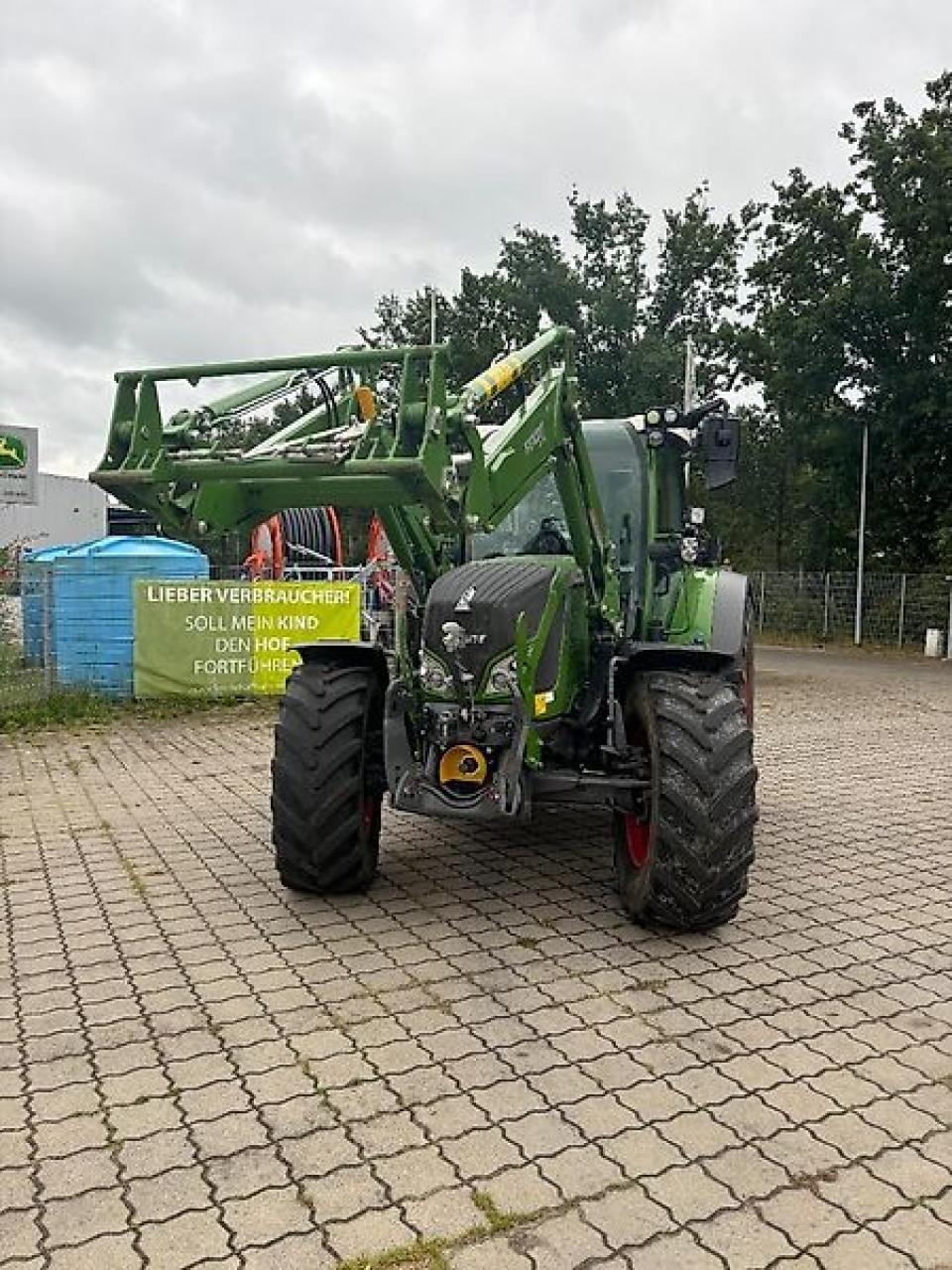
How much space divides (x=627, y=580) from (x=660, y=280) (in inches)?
1133

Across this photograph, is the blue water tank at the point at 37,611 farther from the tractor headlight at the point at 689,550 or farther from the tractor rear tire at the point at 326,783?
the tractor headlight at the point at 689,550

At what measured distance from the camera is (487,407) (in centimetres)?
456

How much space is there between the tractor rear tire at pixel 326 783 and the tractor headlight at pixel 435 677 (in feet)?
1.35

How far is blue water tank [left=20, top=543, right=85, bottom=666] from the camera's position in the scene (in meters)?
11.5

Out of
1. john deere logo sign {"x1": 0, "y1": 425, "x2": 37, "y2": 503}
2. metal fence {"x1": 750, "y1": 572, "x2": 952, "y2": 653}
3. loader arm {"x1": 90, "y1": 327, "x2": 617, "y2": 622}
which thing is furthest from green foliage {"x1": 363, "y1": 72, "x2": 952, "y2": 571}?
loader arm {"x1": 90, "y1": 327, "x2": 617, "y2": 622}

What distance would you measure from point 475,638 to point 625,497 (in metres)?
1.67

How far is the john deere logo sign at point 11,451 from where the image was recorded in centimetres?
1167

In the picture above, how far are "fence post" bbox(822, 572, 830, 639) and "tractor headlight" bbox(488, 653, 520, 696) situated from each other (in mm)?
21055

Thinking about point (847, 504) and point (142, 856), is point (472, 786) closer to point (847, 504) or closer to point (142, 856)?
point (142, 856)

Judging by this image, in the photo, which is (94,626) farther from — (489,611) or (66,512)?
(66,512)

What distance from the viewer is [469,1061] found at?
346 cm

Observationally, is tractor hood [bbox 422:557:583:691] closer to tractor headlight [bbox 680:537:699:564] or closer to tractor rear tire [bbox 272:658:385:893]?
tractor rear tire [bbox 272:658:385:893]

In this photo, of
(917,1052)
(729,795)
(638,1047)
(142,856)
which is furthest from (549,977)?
(142,856)

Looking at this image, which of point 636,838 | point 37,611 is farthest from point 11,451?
point 636,838
